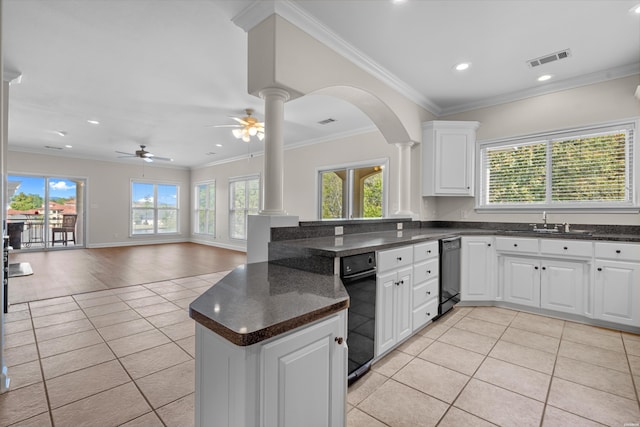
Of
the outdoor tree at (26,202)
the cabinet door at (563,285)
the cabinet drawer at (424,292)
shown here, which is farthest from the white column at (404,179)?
the outdoor tree at (26,202)

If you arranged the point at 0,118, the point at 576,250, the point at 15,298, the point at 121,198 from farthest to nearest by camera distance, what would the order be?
the point at 121,198 → the point at 15,298 → the point at 576,250 → the point at 0,118

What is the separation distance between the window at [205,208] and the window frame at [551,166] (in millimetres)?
7689

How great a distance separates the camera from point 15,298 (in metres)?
3.67

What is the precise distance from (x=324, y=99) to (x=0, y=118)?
3329 millimetres

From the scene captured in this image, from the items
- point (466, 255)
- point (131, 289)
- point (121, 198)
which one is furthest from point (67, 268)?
point (466, 255)

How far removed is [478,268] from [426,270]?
1.13m

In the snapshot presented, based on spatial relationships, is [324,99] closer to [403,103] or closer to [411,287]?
[403,103]

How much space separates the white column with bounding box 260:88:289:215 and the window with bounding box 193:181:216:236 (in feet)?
25.2

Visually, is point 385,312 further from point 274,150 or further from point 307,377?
point 274,150

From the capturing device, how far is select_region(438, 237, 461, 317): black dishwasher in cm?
306

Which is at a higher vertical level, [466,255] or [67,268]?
[466,255]

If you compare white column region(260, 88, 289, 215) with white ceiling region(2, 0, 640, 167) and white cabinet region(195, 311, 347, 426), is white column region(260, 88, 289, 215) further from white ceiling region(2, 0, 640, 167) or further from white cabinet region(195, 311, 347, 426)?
white cabinet region(195, 311, 347, 426)

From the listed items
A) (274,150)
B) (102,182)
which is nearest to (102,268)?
(102,182)

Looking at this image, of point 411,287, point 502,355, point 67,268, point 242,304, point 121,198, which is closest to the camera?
point 242,304
